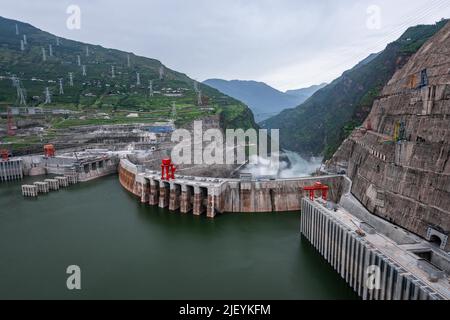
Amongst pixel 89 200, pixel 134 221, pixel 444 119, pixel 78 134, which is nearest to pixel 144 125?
pixel 78 134

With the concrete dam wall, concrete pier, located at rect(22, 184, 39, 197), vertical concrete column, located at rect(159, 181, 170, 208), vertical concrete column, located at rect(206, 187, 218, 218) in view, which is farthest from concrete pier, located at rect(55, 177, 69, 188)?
vertical concrete column, located at rect(206, 187, 218, 218)

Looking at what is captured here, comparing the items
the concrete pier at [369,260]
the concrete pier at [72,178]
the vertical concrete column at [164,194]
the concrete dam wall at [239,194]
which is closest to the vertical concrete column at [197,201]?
the concrete dam wall at [239,194]

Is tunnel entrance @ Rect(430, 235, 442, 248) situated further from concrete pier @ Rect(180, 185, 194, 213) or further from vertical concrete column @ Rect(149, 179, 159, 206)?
vertical concrete column @ Rect(149, 179, 159, 206)

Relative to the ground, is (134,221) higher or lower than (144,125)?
lower

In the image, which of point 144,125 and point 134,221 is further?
point 144,125

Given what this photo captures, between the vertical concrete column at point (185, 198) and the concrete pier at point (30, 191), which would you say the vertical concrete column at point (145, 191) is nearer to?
the vertical concrete column at point (185, 198)
